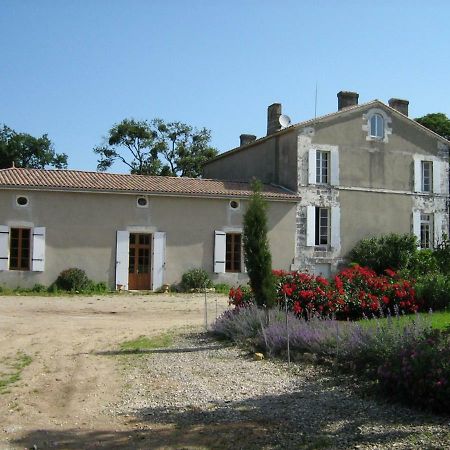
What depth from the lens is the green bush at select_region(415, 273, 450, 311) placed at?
12172 mm

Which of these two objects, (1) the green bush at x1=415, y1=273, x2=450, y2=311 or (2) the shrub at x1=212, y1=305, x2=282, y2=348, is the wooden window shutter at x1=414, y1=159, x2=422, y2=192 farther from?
(2) the shrub at x1=212, y1=305, x2=282, y2=348

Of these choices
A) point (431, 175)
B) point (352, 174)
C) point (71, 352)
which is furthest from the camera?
point (431, 175)

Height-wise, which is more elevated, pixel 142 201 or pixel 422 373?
pixel 142 201

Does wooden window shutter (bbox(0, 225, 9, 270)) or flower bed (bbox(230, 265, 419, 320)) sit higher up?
wooden window shutter (bbox(0, 225, 9, 270))

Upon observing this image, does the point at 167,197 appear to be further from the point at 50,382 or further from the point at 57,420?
the point at 57,420

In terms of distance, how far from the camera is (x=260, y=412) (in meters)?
5.63

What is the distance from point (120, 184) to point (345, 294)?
35.4 ft

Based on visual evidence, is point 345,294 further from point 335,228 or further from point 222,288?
point 335,228

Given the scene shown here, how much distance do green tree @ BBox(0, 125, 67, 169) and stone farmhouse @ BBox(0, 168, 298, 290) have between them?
23.4 m

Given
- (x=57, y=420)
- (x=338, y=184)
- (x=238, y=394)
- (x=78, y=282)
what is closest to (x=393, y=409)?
(x=238, y=394)

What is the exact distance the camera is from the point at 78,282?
19078 mm

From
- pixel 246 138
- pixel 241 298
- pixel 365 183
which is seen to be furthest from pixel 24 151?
pixel 241 298

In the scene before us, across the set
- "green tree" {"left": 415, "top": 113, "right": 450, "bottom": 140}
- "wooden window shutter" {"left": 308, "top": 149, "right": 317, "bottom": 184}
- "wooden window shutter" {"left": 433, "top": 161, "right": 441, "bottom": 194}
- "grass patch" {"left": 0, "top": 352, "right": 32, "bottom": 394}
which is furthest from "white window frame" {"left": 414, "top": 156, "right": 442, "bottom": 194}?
"grass patch" {"left": 0, "top": 352, "right": 32, "bottom": 394}

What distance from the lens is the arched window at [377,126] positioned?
23.7 meters
